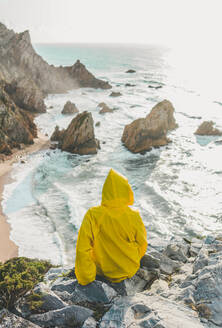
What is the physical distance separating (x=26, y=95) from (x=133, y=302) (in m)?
26.1

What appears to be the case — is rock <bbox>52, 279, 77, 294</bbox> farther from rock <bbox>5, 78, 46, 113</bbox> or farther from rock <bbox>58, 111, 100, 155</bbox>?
rock <bbox>5, 78, 46, 113</bbox>

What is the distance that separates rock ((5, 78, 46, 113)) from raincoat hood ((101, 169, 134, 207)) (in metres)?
25.6

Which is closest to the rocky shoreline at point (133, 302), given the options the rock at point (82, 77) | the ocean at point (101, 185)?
the ocean at point (101, 185)

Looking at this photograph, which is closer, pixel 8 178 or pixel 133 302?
pixel 133 302

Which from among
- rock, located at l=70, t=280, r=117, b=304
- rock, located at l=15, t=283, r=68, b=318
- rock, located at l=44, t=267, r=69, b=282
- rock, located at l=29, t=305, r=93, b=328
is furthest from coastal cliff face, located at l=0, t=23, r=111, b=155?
rock, located at l=29, t=305, r=93, b=328

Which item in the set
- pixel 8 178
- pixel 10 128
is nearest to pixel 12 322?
pixel 8 178

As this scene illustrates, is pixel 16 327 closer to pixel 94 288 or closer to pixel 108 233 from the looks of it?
pixel 94 288

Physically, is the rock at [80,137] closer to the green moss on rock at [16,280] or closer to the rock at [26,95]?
the rock at [26,95]

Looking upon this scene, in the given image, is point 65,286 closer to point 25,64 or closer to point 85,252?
point 85,252

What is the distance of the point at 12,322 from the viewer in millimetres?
3654

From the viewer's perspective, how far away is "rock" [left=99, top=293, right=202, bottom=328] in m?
3.51

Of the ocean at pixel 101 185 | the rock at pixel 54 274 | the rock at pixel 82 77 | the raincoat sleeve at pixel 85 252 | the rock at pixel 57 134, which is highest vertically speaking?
the rock at pixel 82 77

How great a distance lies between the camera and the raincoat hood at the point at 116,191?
376 cm

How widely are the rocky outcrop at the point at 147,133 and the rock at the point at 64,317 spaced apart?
15.5 meters
